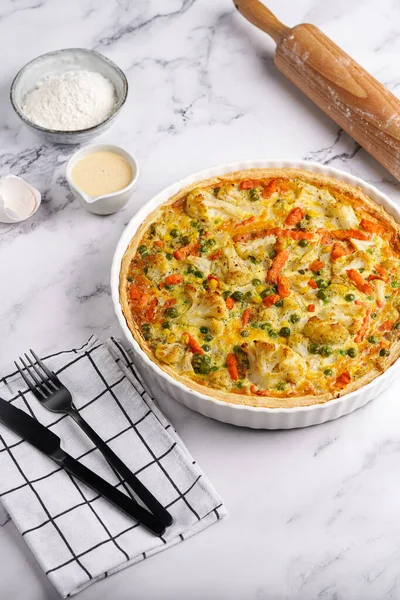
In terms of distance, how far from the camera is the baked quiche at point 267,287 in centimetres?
424

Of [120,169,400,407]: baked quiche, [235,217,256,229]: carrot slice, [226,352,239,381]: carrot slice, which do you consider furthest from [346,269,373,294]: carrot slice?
[226,352,239,381]: carrot slice

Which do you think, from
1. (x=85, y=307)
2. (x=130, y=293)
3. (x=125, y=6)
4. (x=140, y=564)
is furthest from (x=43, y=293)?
(x=125, y=6)

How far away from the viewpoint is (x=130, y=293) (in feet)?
15.2

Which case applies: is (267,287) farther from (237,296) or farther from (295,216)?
(295,216)

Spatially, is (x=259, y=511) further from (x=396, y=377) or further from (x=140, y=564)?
(x=396, y=377)

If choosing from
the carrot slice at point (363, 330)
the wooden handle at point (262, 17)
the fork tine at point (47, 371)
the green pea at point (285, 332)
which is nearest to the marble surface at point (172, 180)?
the wooden handle at point (262, 17)

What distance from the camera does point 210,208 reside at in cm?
490

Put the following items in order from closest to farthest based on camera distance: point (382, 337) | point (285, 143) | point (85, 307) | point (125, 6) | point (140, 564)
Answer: point (140, 564) < point (382, 337) < point (85, 307) < point (285, 143) < point (125, 6)

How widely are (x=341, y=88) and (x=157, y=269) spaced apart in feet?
6.41

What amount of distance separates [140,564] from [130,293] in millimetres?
1532

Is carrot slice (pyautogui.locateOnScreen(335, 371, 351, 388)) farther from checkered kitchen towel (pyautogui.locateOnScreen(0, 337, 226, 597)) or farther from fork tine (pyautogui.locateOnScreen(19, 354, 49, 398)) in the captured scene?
fork tine (pyautogui.locateOnScreen(19, 354, 49, 398))

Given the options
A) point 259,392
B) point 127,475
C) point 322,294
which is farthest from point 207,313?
point 127,475

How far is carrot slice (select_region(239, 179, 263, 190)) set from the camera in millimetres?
4996

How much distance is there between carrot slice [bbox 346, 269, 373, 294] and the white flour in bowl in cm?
214
